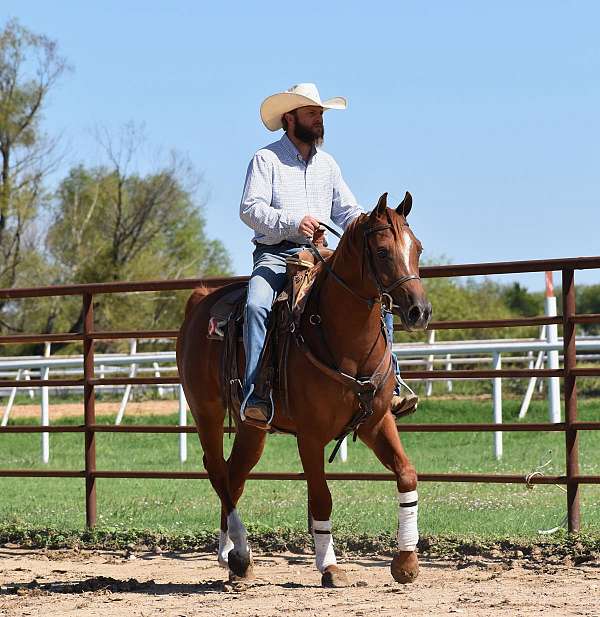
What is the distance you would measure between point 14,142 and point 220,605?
32103 mm

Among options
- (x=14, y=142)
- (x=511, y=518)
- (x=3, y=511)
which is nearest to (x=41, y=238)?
(x=14, y=142)

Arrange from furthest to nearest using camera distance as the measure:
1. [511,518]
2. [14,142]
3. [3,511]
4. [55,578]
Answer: [14,142] → [3,511] → [511,518] → [55,578]

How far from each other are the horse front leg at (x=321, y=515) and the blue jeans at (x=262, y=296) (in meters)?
0.50

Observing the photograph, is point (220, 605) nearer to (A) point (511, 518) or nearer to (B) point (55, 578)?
(B) point (55, 578)

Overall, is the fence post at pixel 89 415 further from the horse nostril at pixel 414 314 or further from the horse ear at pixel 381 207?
the horse nostril at pixel 414 314

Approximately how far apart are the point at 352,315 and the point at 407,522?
1.10 metres

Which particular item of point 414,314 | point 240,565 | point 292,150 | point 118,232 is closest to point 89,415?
point 240,565

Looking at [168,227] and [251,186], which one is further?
[168,227]

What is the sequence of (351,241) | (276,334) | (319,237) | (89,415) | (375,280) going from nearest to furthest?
(375,280), (351,241), (276,334), (319,237), (89,415)

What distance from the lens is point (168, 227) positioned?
41.6m

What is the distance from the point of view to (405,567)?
5902 millimetres

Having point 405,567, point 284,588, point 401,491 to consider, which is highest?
point 401,491

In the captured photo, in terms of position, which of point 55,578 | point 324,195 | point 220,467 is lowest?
point 55,578

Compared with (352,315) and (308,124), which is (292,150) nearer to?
(308,124)
